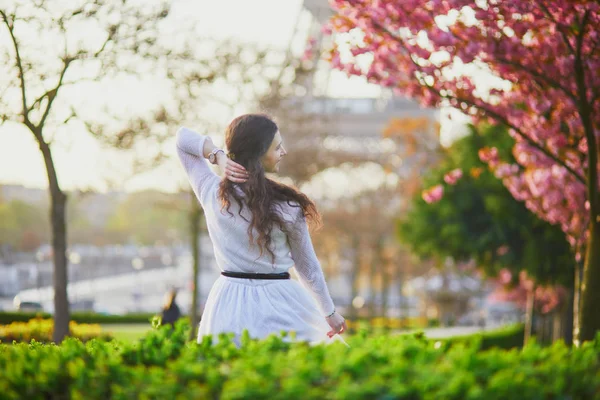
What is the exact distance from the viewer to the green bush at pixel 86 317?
69.1 ft

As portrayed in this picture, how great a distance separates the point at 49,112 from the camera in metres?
12.8

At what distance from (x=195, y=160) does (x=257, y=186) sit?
0.51 meters

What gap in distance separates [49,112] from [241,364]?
10.0 m

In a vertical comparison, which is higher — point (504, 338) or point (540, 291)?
point (540, 291)

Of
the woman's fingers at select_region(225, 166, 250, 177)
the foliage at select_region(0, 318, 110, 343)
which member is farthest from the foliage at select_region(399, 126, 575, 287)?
the woman's fingers at select_region(225, 166, 250, 177)

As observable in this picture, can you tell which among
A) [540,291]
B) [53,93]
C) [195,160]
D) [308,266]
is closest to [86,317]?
[540,291]

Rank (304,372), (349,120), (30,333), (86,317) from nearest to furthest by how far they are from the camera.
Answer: (304,372)
(30,333)
(86,317)
(349,120)

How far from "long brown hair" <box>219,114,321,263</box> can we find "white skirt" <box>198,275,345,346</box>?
0.19 meters

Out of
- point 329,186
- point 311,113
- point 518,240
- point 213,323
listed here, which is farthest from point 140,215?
point 213,323

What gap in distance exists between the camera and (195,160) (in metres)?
4.88

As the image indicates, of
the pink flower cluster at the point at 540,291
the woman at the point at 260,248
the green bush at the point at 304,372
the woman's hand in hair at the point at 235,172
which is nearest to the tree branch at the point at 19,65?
the woman at the point at 260,248

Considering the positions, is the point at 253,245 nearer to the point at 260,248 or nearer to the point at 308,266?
the point at 260,248

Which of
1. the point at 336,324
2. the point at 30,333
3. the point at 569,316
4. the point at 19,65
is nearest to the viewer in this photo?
the point at 336,324

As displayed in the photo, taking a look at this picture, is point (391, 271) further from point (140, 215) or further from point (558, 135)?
point (558, 135)
